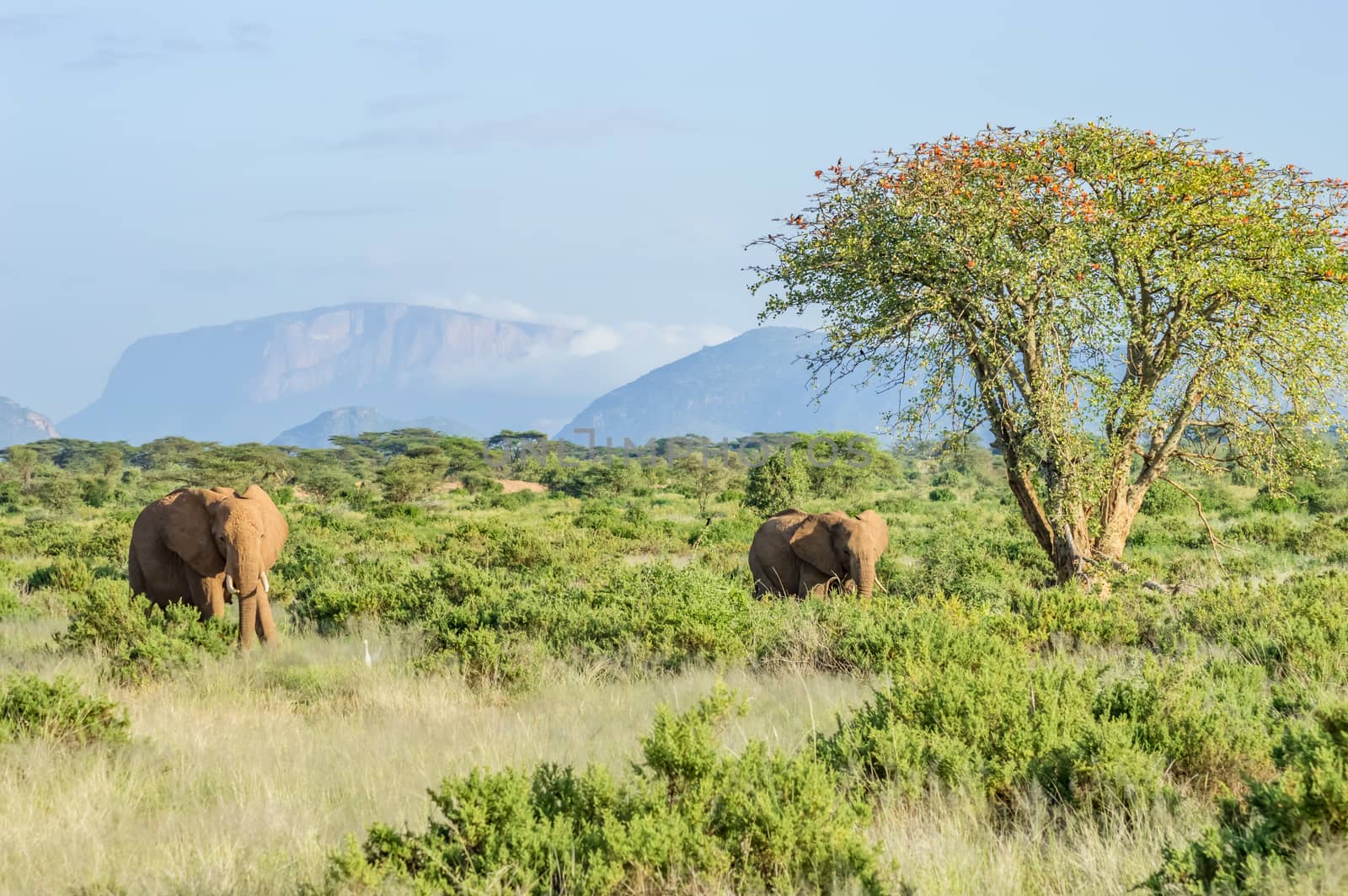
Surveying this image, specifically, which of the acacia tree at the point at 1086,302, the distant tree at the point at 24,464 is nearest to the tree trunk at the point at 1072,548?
the acacia tree at the point at 1086,302

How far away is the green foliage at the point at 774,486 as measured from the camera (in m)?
32.2

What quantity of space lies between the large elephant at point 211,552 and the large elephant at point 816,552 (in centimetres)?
659

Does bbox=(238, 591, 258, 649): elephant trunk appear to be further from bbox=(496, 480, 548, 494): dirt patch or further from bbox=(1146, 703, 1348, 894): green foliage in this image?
bbox=(496, 480, 548, 494): dirt patch

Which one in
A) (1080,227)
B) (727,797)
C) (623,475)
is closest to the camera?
(727,797)

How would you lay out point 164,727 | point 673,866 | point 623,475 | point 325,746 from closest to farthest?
point 673,866
point 325,746
point 164,727
point 623,475

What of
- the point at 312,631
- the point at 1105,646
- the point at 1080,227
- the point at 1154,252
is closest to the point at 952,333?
the point at 1080,227

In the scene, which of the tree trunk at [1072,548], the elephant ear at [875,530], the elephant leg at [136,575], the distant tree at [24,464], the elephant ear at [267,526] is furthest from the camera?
the distant tree at [24,464]

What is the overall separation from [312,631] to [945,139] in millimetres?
9002

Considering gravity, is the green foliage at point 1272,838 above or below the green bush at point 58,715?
below

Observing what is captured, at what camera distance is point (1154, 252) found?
11.9 metres

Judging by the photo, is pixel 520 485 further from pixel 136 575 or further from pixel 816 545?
pixel 136 575

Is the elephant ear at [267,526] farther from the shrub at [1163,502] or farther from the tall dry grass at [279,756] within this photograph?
the shrub at [1163,502]

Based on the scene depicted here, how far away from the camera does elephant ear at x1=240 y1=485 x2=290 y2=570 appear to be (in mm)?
10664

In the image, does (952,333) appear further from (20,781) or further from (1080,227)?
(20,781)
